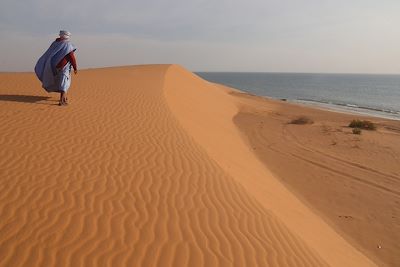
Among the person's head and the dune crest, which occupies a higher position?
the person's head

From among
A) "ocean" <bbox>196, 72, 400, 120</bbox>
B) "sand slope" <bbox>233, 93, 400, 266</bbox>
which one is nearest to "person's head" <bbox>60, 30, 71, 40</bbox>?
"sand slope" <bbox>233, 93, 400, 266</bbox>

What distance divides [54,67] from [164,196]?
19.3 ft

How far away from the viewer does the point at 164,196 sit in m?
5.76

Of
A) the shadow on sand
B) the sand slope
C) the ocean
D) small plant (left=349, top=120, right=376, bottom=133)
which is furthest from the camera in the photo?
the ocean

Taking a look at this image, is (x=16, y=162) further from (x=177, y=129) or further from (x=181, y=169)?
(x=177, y=129)

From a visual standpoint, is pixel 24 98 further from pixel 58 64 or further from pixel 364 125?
pixel 364 125

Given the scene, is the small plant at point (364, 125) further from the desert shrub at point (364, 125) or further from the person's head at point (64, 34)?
the person's head at point (64, 34)

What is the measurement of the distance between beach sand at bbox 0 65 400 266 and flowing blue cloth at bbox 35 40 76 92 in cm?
67

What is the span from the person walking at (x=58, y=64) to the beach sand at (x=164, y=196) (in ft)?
2.31

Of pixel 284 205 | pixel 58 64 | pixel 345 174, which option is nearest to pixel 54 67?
pixel 58 64

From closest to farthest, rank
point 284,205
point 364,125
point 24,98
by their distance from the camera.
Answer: point 284,205 → point 24,98 → point 364,125

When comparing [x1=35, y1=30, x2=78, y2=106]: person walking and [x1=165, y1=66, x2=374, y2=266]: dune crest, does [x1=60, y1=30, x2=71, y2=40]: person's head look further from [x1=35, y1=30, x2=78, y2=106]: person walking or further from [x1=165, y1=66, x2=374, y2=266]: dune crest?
[x1=165, y1=66, x2=374, y2=266]: dune crest

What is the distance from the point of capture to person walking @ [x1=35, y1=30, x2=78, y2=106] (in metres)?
9.73

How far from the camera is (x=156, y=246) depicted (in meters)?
4.40
